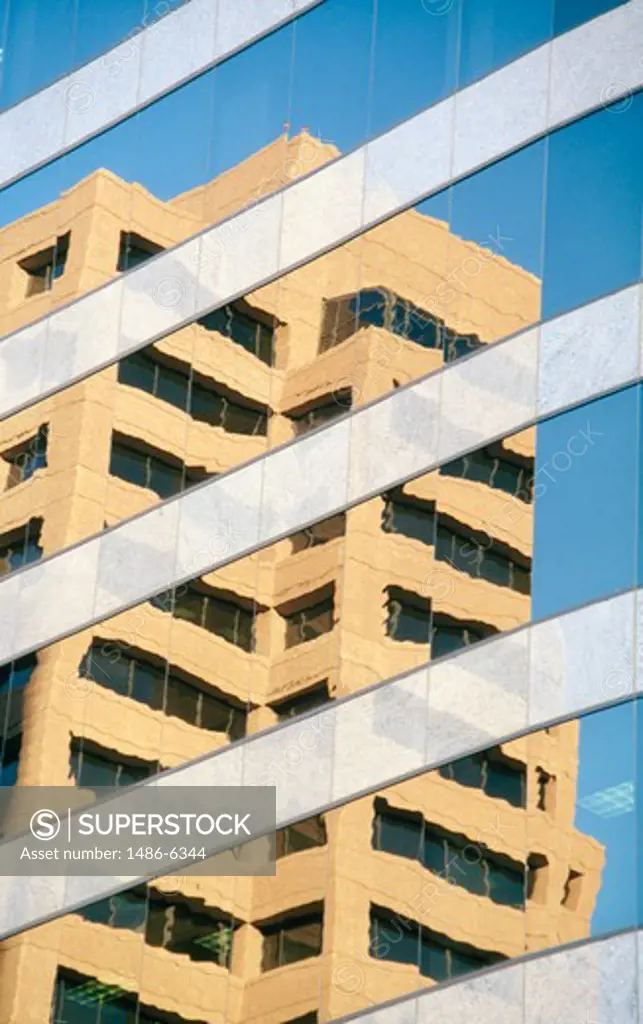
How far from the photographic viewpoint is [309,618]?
33.6 metres

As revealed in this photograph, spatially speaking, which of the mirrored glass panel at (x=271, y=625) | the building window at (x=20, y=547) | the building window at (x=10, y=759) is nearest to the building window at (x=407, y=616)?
the mirrored glass panel at (x=271, y=625)

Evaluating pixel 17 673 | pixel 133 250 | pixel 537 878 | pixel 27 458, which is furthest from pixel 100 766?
pixel 133 250

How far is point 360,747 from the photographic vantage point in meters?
32.5

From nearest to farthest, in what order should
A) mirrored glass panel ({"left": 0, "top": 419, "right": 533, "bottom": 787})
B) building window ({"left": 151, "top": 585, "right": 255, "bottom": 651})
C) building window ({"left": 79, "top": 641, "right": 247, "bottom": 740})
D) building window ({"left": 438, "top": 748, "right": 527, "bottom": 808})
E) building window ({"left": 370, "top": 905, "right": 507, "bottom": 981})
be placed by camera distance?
building window ({"left": 370, "top": 905, "right": 507, "bottom": 981})
building window ({"left": 438, "top": 748, "right": 527, "bottom": 808})
mirrored glass panel ({"left": 0, "top": 419, "right": 533, "bottom": 787})
building window ({"left": 79, "top": 641, "right": 247, "bottom": 740})
building window ({"left": 151, "top": 585, "right": 255, "bottom": 651})

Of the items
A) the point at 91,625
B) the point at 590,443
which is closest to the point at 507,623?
the point at 590,443

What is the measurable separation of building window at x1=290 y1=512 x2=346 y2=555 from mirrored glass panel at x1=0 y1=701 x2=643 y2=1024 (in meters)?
3.91

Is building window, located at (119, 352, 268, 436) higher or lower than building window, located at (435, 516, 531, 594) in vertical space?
higher

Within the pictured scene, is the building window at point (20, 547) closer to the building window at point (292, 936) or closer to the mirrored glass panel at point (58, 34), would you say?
the mirrored glass panel at point (58, 34)

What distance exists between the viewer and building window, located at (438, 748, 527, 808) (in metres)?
30.7

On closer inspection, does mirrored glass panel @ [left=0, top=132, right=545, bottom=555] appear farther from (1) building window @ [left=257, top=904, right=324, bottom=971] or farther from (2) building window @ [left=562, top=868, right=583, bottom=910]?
(2) building window @ [left=562, top=868, right=583, bottom=910]

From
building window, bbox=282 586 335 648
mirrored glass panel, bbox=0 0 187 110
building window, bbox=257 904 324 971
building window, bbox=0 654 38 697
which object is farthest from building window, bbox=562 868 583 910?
mirrored glass panel, bbox=0 0 187 110

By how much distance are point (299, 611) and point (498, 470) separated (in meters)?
3.44

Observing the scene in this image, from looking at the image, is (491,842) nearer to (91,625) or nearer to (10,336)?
(91,625)

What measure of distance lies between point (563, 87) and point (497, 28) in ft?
5.31
